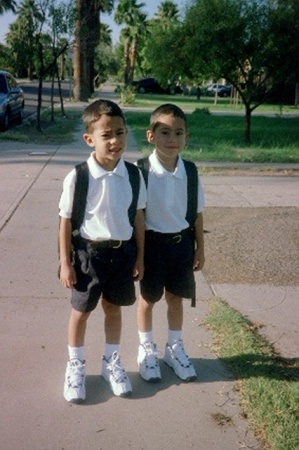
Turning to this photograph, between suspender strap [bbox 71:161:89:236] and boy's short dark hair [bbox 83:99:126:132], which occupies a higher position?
boy's short dark hair [bbox 83:99:126:132]

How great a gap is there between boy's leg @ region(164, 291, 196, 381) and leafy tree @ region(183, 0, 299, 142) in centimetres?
1145

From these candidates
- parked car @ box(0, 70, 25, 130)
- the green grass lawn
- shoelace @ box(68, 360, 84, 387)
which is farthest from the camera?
parked car @ box(0, 70, 25, 130)

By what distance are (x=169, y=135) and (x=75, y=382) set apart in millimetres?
1369

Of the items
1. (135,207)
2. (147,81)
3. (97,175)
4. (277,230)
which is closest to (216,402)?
(135,207)

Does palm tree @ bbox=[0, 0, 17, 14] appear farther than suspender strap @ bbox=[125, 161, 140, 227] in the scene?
Yes

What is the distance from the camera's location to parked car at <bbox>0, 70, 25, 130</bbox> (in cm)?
1775

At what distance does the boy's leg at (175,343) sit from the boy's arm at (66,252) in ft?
2.13

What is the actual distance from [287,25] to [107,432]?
508 inches

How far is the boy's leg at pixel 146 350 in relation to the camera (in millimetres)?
3578

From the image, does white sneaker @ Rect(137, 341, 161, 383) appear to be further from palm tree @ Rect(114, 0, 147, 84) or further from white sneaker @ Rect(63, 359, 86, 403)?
palm tree @ Rect(114, 0, 147, 84)

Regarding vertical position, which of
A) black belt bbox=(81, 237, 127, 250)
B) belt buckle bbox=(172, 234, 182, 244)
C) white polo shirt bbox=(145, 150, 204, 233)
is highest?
white polo shirt bbox=(145, 150, 204, 233)

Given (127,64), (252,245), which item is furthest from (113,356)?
(127,64)

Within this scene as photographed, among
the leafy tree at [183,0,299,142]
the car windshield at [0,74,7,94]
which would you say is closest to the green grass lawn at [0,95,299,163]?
the car windshield at [0,74,7,94]

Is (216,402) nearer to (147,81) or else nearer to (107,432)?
(107,432)
